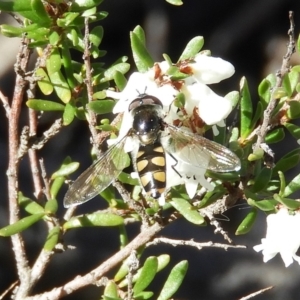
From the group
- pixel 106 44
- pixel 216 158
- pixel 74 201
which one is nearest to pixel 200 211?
pixel 216 158

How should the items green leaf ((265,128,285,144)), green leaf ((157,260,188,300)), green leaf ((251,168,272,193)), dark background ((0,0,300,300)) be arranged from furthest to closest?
1. dark background ((0,0,300,300))
2. green leaf ((157,260,188,300))
3. green leaf ((265,128,285,144))
4. green leaf ((251,168,272,193))

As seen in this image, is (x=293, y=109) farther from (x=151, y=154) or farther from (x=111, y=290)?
(x=111, y=290)

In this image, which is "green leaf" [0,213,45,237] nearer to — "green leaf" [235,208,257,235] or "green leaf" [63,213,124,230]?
"green leaf" [63,213,124,230]

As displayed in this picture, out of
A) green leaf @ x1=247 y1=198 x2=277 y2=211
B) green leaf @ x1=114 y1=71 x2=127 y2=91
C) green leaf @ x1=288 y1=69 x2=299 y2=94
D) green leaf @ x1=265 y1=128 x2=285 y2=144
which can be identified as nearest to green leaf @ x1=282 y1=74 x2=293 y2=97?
green leaf @ x1=288 y1=69 x2=299 y2=94

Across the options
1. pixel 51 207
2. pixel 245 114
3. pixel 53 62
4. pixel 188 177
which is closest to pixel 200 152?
pixel 188 177

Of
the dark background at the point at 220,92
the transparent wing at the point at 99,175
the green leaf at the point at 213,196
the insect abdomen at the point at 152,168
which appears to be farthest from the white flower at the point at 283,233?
the dark background at the point at 220,92

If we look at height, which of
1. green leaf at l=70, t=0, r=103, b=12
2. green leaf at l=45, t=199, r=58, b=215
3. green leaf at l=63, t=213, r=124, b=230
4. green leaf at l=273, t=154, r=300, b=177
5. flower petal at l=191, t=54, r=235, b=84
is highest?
green leaf at l=70, t=0, r=103, b=12
